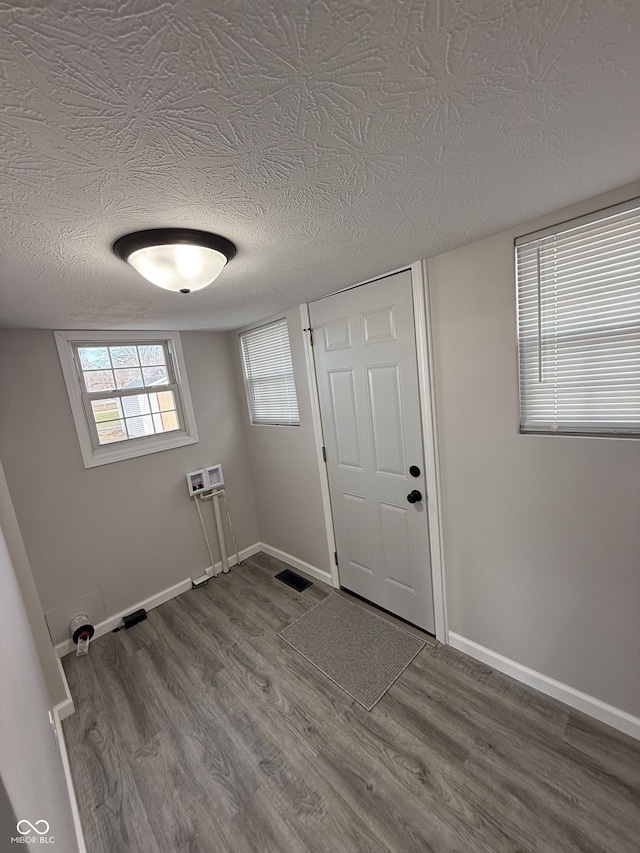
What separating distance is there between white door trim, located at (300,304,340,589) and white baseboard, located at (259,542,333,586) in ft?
0.33

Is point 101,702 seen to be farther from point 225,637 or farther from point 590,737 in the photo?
point 590,737

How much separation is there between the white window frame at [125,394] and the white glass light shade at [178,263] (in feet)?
5.26

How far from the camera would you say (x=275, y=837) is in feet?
4.17

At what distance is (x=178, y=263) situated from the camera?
114cm

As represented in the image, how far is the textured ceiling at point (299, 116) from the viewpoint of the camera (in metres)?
0.50

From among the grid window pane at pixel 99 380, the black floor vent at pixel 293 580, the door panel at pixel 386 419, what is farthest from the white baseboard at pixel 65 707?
the door panel at pixel 386 419

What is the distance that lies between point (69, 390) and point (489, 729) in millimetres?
3166

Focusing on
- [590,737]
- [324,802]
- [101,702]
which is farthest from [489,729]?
[101,702]

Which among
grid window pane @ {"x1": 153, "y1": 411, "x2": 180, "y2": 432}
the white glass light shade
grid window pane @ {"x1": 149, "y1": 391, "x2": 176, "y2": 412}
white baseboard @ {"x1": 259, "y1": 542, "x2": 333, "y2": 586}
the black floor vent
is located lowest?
the black floor vent

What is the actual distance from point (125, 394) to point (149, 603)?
171 cm

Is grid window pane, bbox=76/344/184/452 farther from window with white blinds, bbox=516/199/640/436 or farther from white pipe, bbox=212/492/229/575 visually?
window with white blinds, bbox=516/199/640/436

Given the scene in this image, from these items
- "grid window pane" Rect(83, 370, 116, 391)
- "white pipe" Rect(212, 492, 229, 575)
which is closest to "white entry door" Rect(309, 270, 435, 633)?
"white pipe" Rect(212, 492, 229, 575)

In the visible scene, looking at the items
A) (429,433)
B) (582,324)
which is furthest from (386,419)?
(582,324)

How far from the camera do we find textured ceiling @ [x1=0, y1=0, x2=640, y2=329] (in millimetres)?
496
